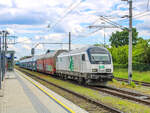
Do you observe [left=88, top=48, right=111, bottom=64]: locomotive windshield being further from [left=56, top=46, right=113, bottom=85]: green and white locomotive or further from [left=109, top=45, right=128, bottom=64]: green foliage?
[left=109, top=45, right=128, bottom=64]: green foliage

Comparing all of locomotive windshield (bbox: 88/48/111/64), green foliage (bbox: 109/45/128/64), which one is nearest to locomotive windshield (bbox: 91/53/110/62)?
locomotive windshield (bbox: 88/48/111/64)

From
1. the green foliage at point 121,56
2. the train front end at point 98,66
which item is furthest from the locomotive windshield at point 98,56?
the green foliage at point 121,56

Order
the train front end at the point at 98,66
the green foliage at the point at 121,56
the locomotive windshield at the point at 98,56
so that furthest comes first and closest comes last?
the green foliage at the point at 121,56 → the locomotive windshield at the point at 98,56 → the train front end at the point at 98,66

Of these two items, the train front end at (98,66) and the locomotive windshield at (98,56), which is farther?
the locomotive windshield at (98,56)

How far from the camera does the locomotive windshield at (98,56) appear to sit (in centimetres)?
1886

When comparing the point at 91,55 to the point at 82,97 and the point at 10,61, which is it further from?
the point at 10,61

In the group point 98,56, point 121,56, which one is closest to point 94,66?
point 98,56

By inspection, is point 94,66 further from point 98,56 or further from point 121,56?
point 121,56

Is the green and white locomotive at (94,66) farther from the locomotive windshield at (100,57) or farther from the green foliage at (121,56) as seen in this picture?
the green foliage at (121,56)

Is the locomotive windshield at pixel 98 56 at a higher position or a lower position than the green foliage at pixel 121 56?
lower

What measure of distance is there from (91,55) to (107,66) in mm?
1503

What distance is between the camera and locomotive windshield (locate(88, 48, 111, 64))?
742 inches

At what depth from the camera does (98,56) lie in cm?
1912

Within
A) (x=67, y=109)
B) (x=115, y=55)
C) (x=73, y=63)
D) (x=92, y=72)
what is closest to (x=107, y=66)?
(x=92, y=72)
